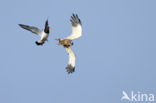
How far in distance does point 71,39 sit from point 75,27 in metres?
0.89

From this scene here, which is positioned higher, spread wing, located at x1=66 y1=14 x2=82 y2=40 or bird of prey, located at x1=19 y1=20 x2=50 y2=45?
spread wing, located at x1=66 y1=14 x2=82 y2=40

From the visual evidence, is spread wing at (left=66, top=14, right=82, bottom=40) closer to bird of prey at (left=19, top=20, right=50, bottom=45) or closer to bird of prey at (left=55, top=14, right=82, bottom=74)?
bird of prey at (left=55, top=14, right=82, bottom=74)

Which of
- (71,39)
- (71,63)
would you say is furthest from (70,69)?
(71,39)

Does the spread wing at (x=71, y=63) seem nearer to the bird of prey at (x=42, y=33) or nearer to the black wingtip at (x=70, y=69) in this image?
the black wingtip at (x=70, y=69)

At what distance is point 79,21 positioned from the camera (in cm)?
4416

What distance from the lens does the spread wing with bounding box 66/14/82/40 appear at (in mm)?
43750

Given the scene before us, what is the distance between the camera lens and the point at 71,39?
43594 millimetres

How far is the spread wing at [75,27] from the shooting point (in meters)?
43.8

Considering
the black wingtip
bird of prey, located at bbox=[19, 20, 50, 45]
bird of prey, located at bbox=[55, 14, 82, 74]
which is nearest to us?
bird of prey, located at bbox=[19, 20, 50, 45]

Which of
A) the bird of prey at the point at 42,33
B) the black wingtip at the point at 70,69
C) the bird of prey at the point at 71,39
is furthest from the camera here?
the black wingtip at the point at 70,69

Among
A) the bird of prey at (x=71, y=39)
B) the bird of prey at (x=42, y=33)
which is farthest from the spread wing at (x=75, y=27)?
the bird of prey at (x=42, y=33)

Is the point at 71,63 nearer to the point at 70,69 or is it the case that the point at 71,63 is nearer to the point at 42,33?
the point at 70,69

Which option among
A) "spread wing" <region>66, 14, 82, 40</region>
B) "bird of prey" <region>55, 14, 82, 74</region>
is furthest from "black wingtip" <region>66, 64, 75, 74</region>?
"spread wing" <region>66, 14, 82, 40</region>

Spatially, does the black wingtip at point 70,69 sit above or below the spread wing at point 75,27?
below
